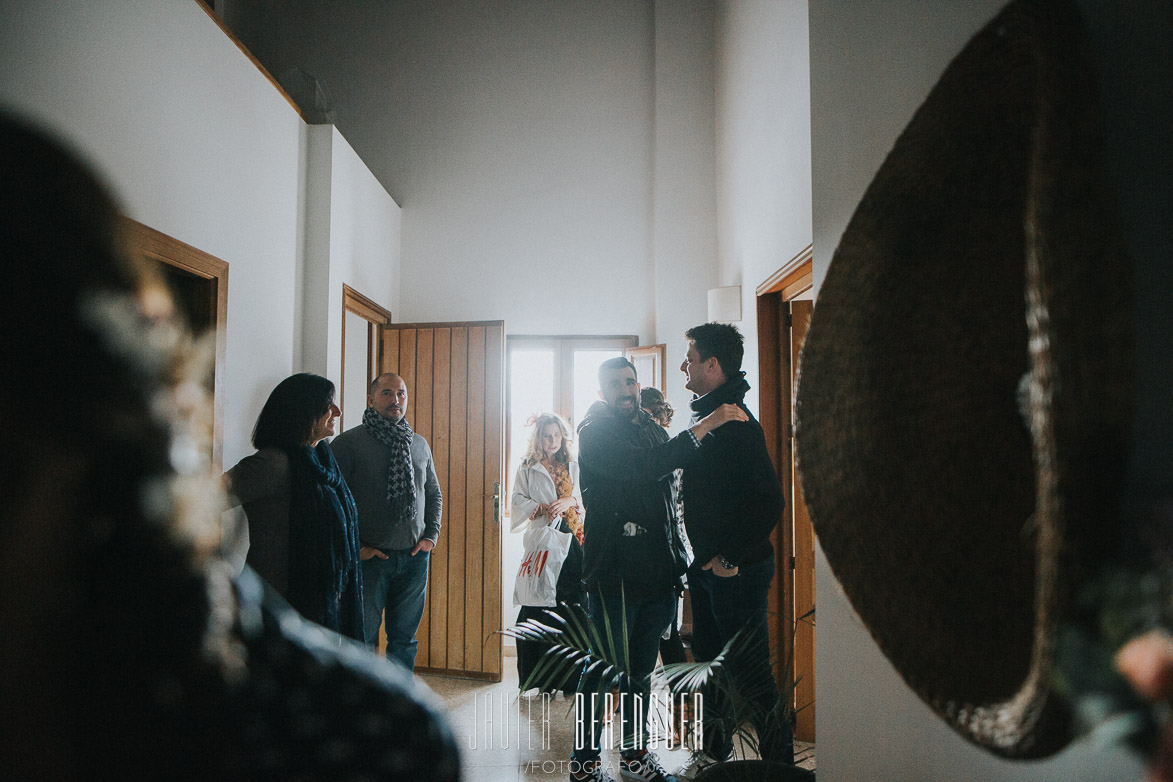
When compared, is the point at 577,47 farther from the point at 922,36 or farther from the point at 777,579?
the point at 922,36

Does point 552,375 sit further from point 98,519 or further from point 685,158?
point 98,519

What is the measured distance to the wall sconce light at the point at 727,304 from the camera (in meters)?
3.53

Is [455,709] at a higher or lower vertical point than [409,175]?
lower

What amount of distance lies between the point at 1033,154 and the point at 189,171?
2.25m

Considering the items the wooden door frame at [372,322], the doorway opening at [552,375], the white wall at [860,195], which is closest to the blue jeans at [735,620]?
the white wall at [860,195]

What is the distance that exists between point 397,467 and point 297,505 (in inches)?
28.8

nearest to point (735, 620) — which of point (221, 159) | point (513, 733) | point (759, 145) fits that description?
point (513, 733)

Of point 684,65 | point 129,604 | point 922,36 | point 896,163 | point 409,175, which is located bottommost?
point 129,604

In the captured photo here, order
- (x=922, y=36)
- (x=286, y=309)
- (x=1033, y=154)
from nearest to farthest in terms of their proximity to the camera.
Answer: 1. (x=1033, y=154)
2. (x=922, y=36)
3. (x=286, y=309)

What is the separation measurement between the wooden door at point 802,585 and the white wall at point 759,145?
0.70 feet

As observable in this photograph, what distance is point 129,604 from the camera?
0.18 meters

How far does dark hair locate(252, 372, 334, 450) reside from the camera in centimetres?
215

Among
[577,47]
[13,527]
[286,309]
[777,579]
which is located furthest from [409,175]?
[13,527]

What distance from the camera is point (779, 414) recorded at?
299 centimetres
